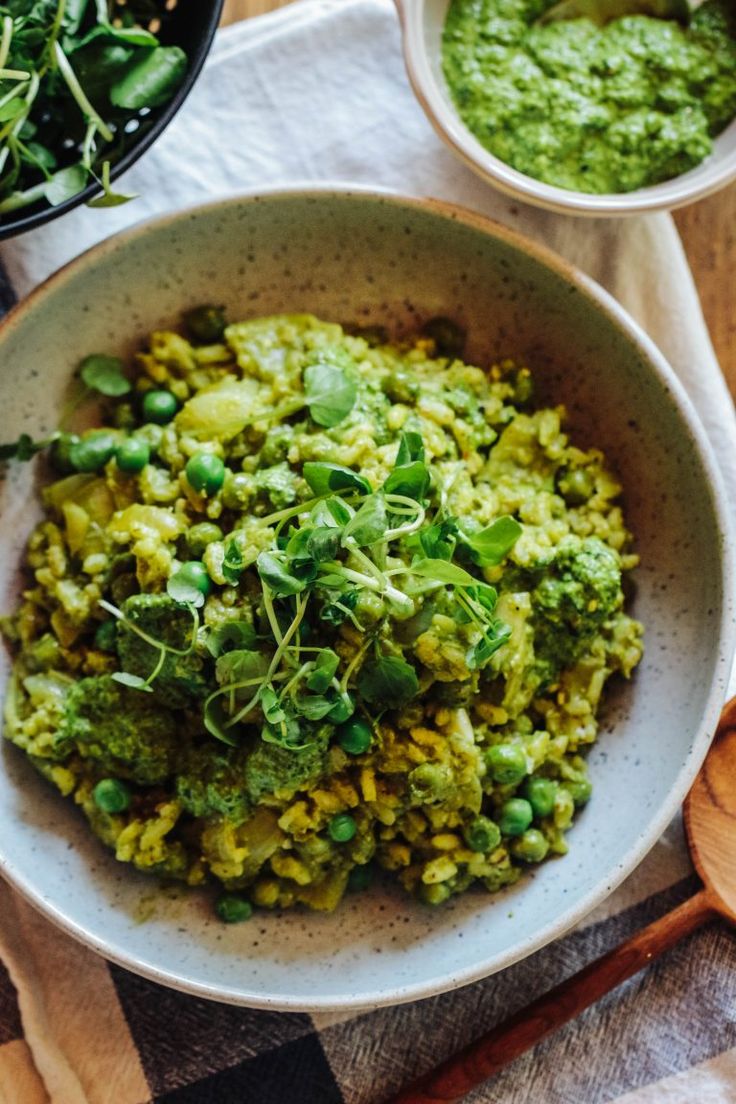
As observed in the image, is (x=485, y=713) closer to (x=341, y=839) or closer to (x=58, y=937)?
(x=341, y=839)

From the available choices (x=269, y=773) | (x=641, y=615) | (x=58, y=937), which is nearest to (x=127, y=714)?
(x=269, y=773)

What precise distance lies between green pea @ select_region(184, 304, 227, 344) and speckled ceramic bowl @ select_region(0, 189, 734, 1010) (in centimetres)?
5

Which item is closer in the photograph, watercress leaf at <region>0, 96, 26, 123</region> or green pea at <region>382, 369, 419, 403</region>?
watercress leaf at <region>0, 96, 26, 123</region>

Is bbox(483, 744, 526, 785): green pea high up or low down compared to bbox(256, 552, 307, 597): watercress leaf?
down

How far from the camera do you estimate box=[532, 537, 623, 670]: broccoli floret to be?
2900 mm

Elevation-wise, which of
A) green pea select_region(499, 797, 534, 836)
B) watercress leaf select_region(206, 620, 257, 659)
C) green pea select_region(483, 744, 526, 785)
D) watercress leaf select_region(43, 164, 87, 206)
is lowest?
green pea select_region(499, 797, 534, 836)

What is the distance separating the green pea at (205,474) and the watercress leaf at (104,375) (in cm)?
46

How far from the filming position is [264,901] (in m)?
2.97

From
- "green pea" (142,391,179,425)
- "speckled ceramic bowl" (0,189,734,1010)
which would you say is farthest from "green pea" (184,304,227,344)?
"green pea" (142,391,179,425)

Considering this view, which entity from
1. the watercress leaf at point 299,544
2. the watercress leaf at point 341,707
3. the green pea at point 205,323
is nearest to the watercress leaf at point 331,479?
the watercress leaf at point 299,544

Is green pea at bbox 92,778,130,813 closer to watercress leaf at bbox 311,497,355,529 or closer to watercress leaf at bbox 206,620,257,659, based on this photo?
watercress leaf at bbox 206,620,257,659

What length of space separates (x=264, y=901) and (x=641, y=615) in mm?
1317

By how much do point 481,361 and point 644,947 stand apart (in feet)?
5.82

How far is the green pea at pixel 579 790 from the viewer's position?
304 centimetres
